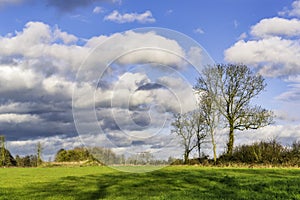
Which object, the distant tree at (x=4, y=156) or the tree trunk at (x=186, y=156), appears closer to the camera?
the tree trunk at (x=186, y=156)

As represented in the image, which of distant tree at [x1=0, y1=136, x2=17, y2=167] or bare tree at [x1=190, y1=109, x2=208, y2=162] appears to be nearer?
bare tree at [x1=190, y1=109, x2=208, y2=162]

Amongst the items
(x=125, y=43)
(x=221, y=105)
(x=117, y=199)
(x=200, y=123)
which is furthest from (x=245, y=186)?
(x=221, y=105)

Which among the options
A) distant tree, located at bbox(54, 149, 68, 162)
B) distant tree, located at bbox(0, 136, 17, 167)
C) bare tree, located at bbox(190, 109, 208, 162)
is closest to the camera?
bare tree, located at bbox(190, 109, 208, 162)

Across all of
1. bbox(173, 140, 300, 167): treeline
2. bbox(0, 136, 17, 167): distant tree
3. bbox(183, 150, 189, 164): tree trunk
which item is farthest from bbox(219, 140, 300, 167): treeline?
bbox(0, 136, 17, 167): distant tree

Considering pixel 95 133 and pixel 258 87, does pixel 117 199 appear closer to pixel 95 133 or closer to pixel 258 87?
pixel 95 133

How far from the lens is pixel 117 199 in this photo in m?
14.8

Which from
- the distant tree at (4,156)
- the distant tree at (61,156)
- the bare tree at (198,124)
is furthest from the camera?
the distant tree at (61,156)

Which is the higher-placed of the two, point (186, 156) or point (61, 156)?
point (61, 156)

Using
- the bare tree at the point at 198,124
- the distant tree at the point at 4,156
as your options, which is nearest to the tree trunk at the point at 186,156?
the bare tree at the point at 198,124

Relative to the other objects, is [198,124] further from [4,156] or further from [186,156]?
[4,156]

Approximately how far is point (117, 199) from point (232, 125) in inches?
1488

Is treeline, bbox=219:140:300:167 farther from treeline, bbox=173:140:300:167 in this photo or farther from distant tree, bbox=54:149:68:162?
distant tree, bbox=54:149:68:162

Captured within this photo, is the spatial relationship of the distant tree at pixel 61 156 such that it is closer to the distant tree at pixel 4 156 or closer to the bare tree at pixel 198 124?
the distant tree at pixel 4 156

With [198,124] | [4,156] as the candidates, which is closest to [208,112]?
[198,124]
